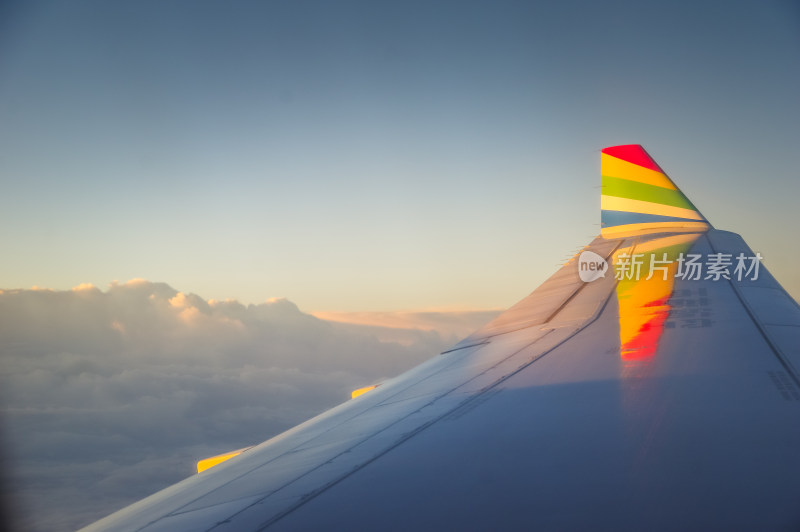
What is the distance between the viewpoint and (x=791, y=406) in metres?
2.11

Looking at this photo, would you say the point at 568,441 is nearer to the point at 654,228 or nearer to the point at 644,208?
the point at 654,228

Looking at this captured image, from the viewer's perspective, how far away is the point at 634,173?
8.45 meters

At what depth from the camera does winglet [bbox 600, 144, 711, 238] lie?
817cm

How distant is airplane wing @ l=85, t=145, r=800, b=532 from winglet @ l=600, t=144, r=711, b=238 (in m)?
3.73

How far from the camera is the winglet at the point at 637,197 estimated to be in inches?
322

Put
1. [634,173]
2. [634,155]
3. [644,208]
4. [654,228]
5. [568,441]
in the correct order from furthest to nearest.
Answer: [634,155]
[634,173]
[644,208]
[654,228]
[568,441]

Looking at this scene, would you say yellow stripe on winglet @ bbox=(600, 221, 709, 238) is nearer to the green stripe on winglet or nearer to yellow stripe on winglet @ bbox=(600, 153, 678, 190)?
the green stripe on winglet

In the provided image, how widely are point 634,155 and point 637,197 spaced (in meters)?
0.78

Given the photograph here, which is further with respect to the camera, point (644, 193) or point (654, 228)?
point (644, 193)

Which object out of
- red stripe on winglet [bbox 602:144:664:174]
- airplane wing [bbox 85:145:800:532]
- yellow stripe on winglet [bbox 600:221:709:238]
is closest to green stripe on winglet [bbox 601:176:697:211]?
red stripe on winglet [bbox 602:144:664:174]

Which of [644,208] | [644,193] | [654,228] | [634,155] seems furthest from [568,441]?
[634,155]

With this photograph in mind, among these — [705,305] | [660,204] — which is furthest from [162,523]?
[660,204]

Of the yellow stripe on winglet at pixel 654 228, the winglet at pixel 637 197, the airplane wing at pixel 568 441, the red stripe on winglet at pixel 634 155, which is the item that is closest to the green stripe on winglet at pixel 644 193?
the winglet at pixel 637 197

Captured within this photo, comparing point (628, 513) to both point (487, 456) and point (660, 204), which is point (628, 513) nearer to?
point (487, 456)
